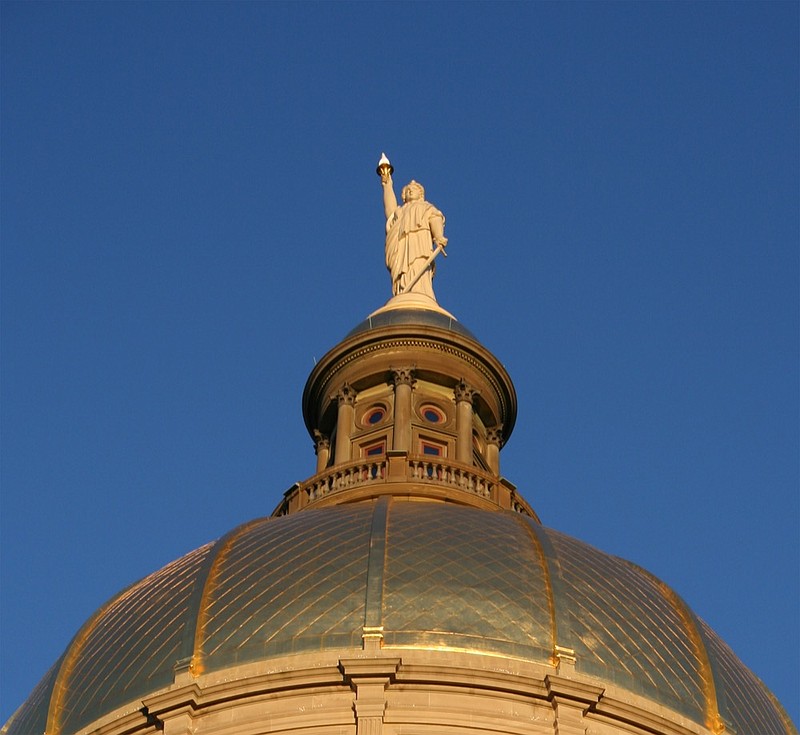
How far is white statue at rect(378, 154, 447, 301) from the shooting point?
51.0m

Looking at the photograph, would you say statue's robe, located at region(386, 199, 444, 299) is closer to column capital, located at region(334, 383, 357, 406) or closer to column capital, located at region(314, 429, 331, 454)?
column capital, located at region(334, 383, 357, 406)

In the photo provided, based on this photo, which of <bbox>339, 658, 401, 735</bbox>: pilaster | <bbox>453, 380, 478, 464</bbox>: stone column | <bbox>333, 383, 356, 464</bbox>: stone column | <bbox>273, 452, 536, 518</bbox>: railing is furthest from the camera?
<bbox>333, 383, 356, 464</bbox>: stone column

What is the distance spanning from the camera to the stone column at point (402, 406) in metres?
45.4

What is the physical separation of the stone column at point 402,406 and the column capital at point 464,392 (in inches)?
36.3

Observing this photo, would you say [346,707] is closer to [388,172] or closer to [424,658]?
[424,658]

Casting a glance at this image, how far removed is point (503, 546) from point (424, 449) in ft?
24.1

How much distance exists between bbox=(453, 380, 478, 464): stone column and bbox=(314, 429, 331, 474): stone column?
2666 millimetres

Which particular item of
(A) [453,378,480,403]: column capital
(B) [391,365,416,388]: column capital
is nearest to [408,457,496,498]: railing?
(B) [391,365,416,388]: column capital

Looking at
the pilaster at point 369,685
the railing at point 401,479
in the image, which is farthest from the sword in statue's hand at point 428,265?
the pilaster at point 369,685

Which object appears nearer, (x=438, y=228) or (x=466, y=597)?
(x=466, y=597)

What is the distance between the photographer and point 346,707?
35938 mm

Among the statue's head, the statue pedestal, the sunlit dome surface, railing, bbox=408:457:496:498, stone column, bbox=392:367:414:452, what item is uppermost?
the statue's head

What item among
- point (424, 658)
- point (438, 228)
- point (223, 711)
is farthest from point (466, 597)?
point (438, 228)

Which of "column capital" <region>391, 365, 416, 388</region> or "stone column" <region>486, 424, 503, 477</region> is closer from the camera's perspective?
"column capital" <region>391, 365, 416, 388</region>
